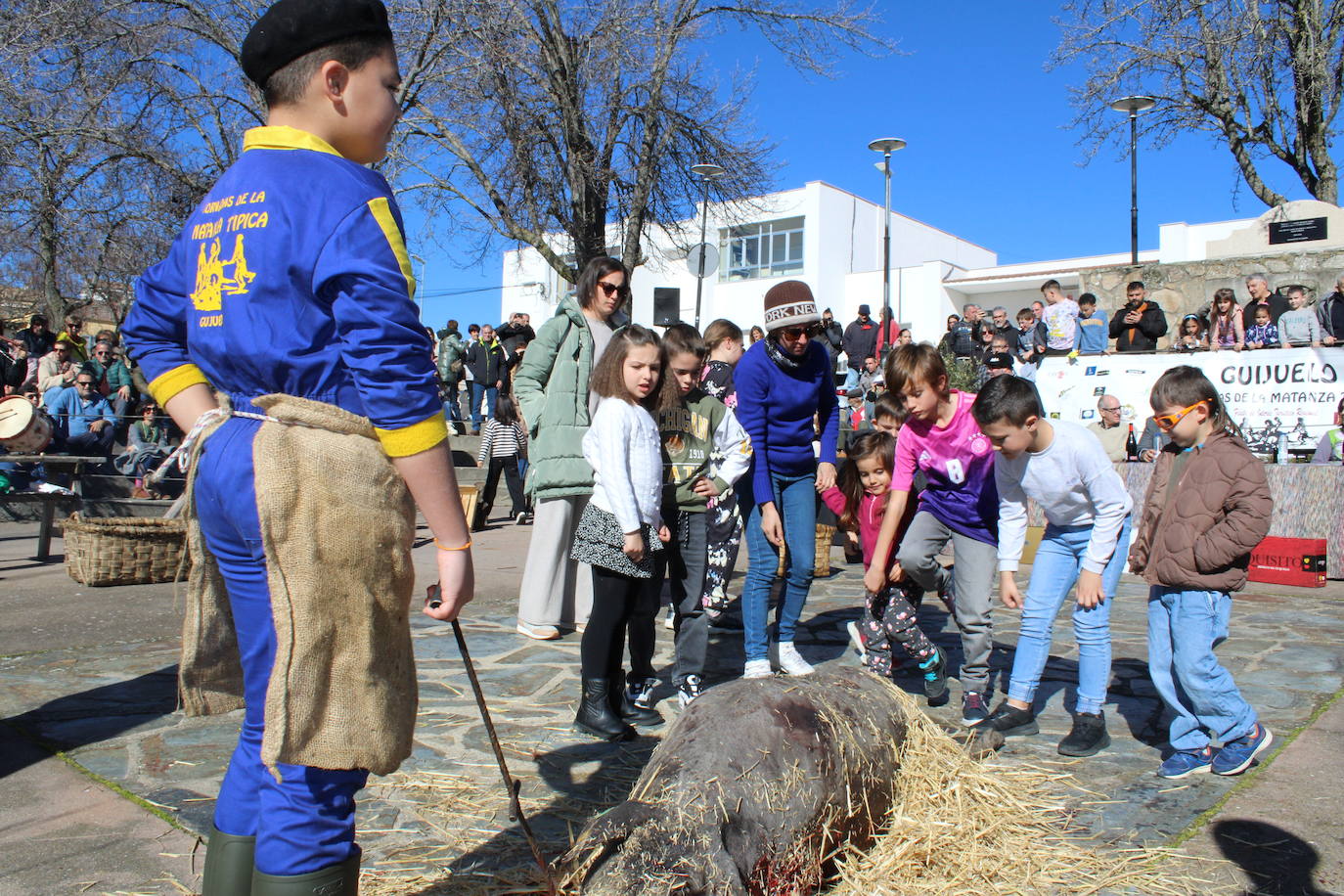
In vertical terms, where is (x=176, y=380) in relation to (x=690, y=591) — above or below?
above

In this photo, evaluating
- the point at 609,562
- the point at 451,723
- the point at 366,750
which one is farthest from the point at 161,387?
the point at 451,723

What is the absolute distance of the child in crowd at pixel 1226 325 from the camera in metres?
12.8

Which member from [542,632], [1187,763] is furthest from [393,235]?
[542,632]

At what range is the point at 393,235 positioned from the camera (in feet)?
6.16

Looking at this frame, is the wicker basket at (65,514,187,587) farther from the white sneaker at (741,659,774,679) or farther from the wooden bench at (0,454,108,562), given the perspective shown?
the white sneaker at (741,659,774,679)

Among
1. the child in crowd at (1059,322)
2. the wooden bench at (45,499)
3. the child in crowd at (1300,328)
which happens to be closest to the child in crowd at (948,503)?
the wooden bench at (45,499)

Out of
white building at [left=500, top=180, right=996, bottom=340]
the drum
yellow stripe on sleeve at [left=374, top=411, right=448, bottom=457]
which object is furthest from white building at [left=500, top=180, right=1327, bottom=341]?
yellow stripe on sleeve at [left=374, top=411, right=448, bottom=457]

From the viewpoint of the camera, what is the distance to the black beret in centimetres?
187

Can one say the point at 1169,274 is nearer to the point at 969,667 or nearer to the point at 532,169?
the point at 532,169

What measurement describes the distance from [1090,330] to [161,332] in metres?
14.0

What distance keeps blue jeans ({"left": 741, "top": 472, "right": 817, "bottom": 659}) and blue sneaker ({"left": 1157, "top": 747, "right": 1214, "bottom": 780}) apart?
5.96ft

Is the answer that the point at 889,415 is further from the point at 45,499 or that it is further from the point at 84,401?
the point at 84,401

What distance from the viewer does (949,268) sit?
4406 centimetres

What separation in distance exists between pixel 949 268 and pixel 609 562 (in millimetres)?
42768
